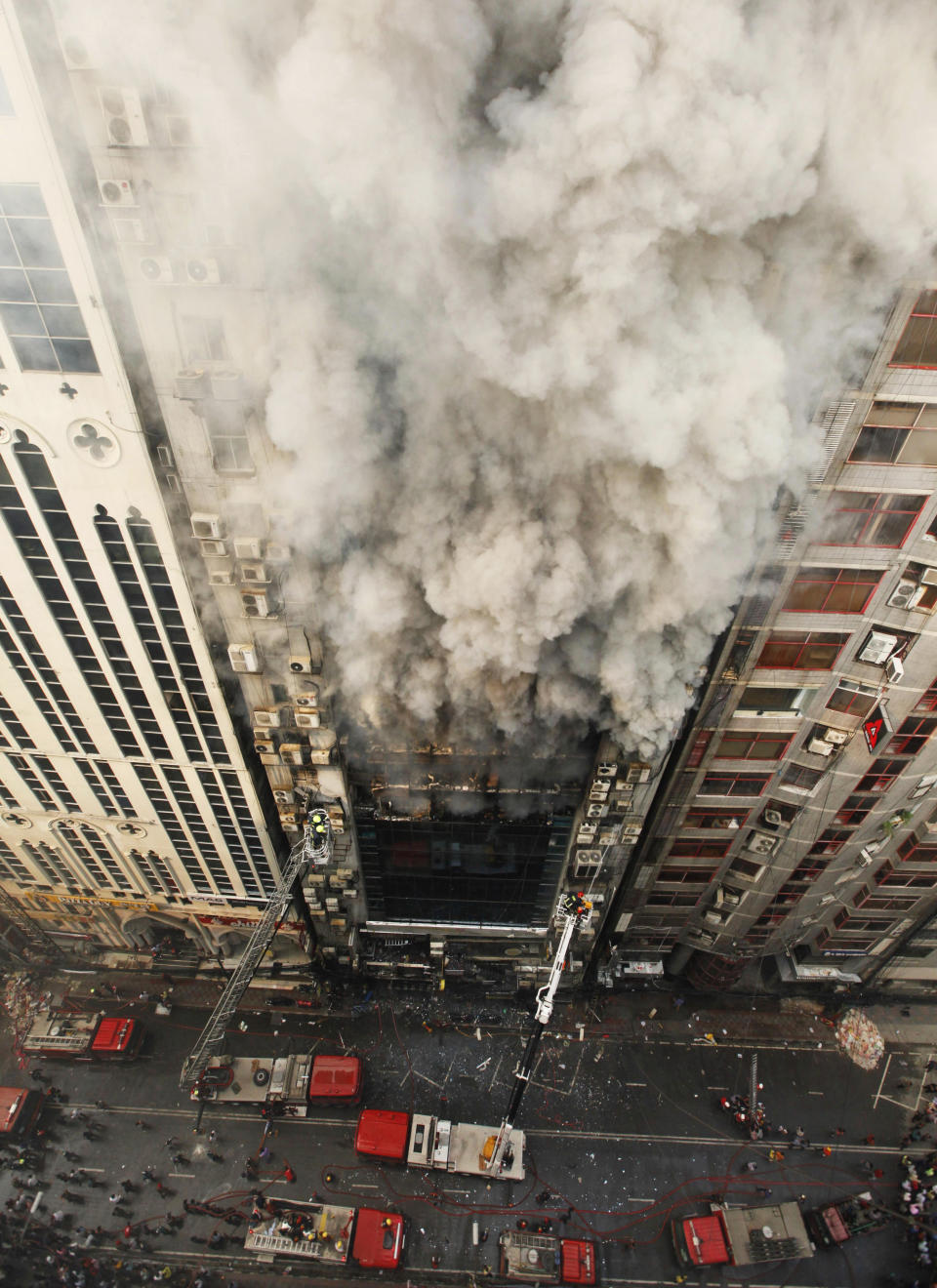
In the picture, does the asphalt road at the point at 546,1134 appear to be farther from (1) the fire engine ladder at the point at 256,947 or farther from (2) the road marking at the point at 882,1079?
(1) the fire engine ladder at the point at 256,947

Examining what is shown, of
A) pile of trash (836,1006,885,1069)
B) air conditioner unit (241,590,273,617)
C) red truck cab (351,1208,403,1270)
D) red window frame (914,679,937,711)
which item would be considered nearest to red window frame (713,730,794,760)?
red window frame (914,679,937,711)

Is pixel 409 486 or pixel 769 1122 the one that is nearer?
pixel 409 486

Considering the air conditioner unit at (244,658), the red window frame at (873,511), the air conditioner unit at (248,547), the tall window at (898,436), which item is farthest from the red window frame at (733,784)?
the air conditioner unit at (248,547)

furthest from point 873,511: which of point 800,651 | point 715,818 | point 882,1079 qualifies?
point 882,1079

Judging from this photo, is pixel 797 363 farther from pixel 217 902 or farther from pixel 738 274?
pixel 217 902

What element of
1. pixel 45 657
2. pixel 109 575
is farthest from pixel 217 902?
pixel 109 575

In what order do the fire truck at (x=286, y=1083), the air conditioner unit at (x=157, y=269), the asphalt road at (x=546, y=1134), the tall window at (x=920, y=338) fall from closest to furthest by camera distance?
the air conditioner unit at (x=157, y=269), the tall window at (x=920, y=338), the asphalt road at (x=546, y=1134), the fire truck at (x=286, y=1083)

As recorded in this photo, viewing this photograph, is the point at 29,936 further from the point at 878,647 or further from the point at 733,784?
the point at 878,647
